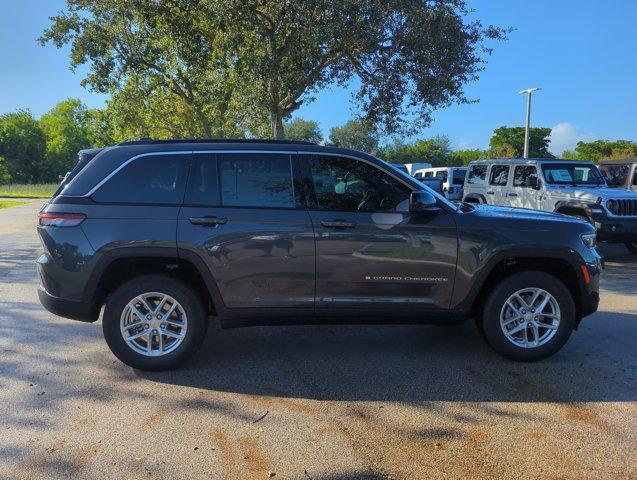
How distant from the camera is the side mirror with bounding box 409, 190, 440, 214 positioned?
411cm

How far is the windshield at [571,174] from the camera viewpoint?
1038 cm

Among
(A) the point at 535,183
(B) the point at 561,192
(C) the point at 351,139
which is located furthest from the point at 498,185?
(C) the point at 351,139

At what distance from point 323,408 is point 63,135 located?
86.2 m

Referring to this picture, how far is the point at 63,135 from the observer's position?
255 feet

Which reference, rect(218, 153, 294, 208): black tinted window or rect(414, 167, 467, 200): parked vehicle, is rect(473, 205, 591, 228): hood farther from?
rect(414, 167, 467, 200): parked vehicle

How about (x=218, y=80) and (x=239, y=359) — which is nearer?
(x=239, y=359)

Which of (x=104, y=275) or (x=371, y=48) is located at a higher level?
(x=371, y=48)

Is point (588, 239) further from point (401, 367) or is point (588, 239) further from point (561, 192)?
point (561, 192)

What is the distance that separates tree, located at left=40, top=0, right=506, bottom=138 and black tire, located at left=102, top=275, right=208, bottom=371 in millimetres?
9037

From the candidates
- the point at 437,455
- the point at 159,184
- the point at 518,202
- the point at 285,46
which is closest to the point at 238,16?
the point at 285,46

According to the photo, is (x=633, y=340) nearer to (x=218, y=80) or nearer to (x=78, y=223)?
(x=78, y=223)

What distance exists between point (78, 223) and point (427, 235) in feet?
9.53

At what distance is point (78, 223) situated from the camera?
13.3ft

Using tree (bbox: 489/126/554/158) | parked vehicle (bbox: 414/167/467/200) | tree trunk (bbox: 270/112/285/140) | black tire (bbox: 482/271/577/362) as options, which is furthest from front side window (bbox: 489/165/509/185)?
tree (bbox: 489/126/554/158)
